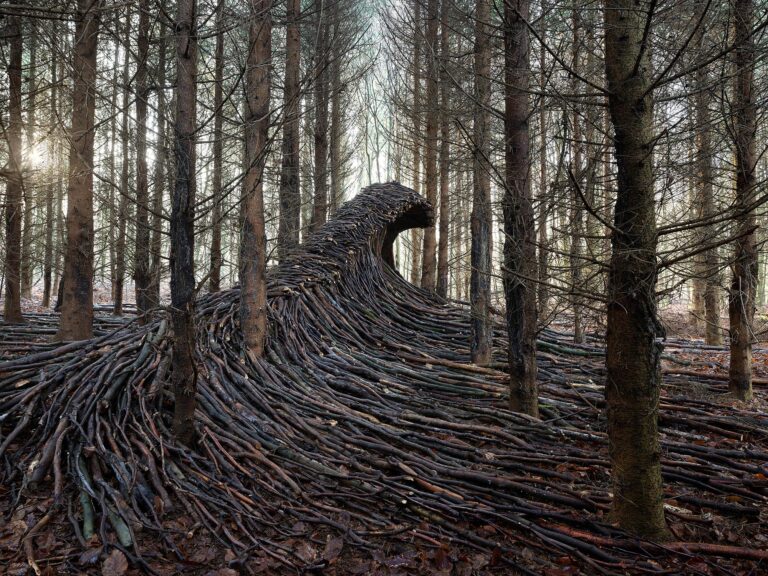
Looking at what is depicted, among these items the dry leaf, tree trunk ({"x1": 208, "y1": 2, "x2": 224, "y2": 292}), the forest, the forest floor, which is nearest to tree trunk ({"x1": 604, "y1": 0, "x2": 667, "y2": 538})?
the forest

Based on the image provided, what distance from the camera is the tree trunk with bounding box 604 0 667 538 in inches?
87.4

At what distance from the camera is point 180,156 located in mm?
2705

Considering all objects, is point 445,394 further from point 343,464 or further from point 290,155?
point 290,155

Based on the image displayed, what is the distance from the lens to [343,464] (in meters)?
3.02

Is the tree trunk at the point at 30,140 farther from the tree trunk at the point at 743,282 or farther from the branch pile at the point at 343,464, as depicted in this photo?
the tree trunk at the point at 743,282

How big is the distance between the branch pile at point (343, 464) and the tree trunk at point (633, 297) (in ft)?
0.79

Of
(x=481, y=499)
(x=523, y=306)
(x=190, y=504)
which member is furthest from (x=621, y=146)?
(x=190, y=504)

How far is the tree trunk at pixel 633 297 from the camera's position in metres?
2.22

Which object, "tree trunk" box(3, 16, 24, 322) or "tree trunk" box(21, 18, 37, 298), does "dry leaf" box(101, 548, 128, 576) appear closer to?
"tree trunk" box(21, 18, 37, 298)

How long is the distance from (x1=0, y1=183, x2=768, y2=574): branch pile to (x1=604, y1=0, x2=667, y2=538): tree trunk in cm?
24

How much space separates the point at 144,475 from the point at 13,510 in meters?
0.59

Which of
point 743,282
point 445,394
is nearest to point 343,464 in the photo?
point 445,394

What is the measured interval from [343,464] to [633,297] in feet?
6.21

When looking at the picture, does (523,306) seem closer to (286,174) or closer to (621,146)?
(621,146)
